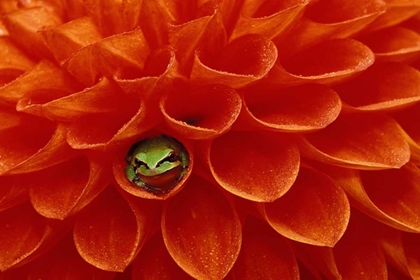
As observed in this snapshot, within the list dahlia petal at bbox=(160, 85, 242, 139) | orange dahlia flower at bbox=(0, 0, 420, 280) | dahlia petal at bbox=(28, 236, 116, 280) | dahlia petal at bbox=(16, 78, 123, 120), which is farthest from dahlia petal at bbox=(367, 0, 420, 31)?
dahlia petal at bbox=(28, 236, 116, 280)

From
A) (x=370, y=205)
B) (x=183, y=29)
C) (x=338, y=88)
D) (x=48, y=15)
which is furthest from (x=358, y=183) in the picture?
(x=48, y=15)

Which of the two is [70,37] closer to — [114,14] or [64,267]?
[114,14]

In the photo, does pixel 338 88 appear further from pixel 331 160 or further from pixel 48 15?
pixel 48 15

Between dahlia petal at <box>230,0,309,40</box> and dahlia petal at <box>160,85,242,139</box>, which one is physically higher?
dahlia petal at <box>230,0,309,40</box>

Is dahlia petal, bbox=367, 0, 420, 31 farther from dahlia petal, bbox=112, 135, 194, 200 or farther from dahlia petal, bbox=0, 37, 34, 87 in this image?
dahlia petal, bbox=0, 37, 34, 87

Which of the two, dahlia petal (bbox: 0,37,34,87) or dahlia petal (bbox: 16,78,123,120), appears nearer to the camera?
dahlia petal (bbox: 16,78,123,120)

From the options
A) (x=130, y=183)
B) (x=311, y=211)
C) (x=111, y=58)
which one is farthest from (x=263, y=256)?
(x=111, y=58)

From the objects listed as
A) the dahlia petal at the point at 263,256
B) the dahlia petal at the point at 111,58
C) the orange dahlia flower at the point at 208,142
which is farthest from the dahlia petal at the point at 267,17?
the dahlia petal at the point at 263,256
